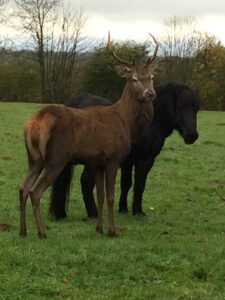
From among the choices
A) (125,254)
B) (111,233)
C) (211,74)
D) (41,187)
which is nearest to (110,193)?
(111,233)

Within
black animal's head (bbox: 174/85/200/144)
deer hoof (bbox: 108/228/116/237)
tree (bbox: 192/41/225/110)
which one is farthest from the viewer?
tree (bbox: 192/41/225/110)

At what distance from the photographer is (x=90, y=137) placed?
27.4 ft

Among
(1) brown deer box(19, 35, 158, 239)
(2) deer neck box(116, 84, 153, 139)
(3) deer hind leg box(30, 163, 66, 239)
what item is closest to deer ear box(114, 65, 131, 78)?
(1) brown deer box(19, 35, 158, 239)

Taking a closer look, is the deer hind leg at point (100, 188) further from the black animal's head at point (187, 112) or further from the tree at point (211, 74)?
the tree at point (211, 74)

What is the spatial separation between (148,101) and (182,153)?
42.3 feet

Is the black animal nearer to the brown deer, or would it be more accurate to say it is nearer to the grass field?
the grass field

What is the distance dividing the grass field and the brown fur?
2.11 ft

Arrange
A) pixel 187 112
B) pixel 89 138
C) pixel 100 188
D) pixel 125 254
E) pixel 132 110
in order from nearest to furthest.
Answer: pixel 125 254
pixel 89 138
pixel 100 188
pixel 132 110
pixel 187 112

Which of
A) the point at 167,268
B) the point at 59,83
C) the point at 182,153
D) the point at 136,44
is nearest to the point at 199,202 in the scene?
the point at 167,268

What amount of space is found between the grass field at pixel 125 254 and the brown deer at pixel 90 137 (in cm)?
64

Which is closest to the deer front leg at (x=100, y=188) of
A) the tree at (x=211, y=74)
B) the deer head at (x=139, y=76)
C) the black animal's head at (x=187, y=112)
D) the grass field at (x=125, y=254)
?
the grass field at (x=125, y=254)

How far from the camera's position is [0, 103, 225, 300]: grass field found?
607 centimetres

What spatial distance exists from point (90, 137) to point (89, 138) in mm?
25

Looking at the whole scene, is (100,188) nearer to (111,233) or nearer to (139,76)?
(111,233)
